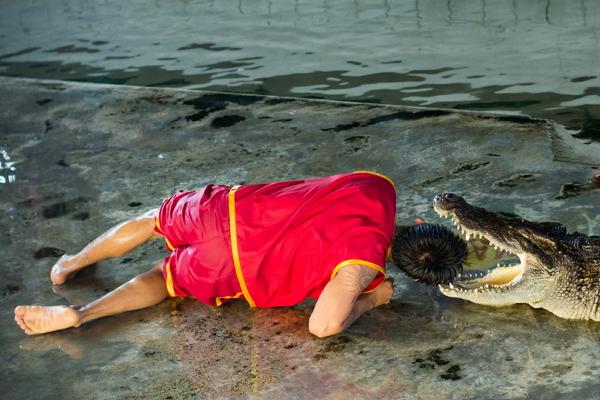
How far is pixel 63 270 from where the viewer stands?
13.5 ft


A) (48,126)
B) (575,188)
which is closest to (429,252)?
(575,188)

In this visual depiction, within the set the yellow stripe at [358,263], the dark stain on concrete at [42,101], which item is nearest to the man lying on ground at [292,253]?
the yellow stripe at [358,263]

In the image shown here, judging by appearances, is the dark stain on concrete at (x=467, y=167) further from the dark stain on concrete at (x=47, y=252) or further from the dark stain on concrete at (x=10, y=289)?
the dark stain on concrete at (x=10, y=289)

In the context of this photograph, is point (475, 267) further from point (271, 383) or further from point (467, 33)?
point (467, 33)

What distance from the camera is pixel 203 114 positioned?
625 centimetres

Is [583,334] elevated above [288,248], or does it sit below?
below

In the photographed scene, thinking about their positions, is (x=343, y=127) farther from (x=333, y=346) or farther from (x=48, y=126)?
Answer: (x=333, y=346)

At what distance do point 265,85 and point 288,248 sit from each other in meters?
3.80

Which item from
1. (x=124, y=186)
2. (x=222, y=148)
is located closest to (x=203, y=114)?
(x=222, y=148)

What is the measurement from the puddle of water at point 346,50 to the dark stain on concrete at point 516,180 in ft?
2.69

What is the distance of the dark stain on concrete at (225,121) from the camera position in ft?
19.7

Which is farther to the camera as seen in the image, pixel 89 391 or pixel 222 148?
pixel 222 148

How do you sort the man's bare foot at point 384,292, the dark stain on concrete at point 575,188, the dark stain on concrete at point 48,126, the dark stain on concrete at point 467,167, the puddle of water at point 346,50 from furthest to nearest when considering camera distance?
the puddle of water at point 346,50, the dark stain on concrete at point 48,126, the dark stain on concrete at point 467,167, the dark stain on concrete at point 575,188, the man's bare foot at point 384,292

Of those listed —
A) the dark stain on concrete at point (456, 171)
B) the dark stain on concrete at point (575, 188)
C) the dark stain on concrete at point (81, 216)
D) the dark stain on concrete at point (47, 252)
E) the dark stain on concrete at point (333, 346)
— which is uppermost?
the dark stain on concrete at point (81, 216)
